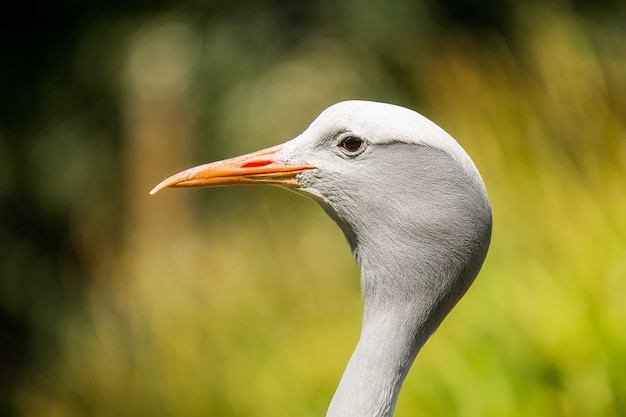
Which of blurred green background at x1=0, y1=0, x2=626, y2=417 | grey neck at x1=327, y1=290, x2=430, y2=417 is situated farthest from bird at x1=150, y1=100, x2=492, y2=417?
blurred green background at x1=0, y1=0, x2=626, y2=417

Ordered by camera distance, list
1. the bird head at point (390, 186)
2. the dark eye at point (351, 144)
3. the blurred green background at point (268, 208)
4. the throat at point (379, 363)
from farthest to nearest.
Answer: the blurred green background at point (268, 208) → the dark eye at point (351, 144) → the bird head at point (390, 186) → the throat at point (379, 363)

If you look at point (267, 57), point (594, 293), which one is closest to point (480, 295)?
point (594, 293)

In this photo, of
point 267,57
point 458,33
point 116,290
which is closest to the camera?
point 116,290

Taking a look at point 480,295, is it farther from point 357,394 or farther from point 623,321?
point 357,394

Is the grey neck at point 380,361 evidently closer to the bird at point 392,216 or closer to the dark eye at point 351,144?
the bird at point 392,216

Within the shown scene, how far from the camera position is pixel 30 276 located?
1069 centimetres

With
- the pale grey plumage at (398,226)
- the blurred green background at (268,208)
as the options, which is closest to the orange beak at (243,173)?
the pale grey plumage at (398,226)

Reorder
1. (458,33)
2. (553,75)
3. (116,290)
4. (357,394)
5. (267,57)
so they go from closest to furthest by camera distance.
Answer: (357,394) < (553,75) < (116,290) < (458,33) < (267,57)

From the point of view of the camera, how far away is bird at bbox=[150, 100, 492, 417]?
258 centimetres

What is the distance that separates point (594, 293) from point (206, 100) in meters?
6.96

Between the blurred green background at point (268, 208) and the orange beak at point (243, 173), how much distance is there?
2.15m

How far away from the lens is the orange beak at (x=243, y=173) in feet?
9.18

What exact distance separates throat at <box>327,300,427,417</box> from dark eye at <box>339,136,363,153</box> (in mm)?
442

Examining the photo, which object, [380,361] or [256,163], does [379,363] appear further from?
[256,163]
